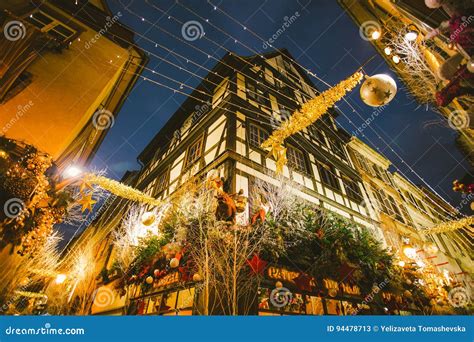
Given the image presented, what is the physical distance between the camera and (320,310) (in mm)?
7312

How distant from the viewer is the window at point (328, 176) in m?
11.7

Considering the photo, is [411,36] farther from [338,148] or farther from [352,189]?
[338,148]

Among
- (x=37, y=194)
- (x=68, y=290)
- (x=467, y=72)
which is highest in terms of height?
(x=467, y=72)

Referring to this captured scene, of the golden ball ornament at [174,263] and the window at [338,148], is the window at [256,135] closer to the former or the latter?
the golden ball ornament at [174,263]

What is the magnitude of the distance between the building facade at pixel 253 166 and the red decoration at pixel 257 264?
2.11ft

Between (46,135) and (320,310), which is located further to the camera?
(46,135)

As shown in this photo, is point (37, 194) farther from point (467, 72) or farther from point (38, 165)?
point (467, 72)

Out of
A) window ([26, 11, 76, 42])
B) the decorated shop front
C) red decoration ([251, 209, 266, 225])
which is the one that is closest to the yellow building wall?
window ([26, 11, 76, 42])

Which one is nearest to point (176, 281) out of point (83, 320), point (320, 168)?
point (83, 320)

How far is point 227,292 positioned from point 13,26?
24.8ft

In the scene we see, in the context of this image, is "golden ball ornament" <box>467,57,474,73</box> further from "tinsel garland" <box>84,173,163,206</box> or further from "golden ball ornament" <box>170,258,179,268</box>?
"tinsel garland" <box>84,173,163,206</box>

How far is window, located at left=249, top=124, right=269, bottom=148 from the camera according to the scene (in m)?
9.55

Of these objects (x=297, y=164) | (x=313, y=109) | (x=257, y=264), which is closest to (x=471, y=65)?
(x=313, y=109)

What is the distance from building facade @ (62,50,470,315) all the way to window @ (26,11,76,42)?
5277mm
